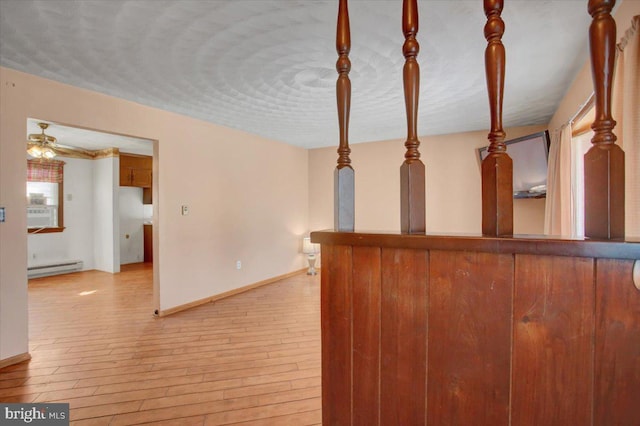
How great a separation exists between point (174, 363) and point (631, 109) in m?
3.26

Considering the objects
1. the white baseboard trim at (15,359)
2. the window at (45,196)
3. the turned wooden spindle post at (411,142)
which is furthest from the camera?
the window at (45,196)

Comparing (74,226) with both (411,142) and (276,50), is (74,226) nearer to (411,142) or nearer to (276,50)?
(276,50)

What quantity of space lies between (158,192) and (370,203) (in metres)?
3.36

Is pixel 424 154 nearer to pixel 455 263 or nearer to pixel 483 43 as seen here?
pixel 483 43

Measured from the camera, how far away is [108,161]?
593 cm

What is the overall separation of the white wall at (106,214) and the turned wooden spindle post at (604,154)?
22.8ft

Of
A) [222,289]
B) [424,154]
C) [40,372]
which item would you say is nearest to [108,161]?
[222,289]

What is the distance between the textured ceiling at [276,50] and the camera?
1695 millimetres

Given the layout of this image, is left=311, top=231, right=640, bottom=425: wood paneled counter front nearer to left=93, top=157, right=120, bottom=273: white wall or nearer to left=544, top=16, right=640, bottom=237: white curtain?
left=544, top=16, right=640, bottom=237: white curtain

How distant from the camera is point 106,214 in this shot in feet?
19.5

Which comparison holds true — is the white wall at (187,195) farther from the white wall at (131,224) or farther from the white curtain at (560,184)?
the white curtain at (560,184)

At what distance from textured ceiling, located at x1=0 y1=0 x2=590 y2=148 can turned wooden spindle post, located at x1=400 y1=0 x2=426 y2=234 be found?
1.00 m

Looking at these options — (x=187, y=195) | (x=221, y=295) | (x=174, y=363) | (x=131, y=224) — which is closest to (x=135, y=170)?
(x=131, y=224)

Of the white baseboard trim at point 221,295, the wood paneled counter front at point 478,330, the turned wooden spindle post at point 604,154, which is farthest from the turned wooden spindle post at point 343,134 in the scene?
the white baseboard trim at point 221,295
